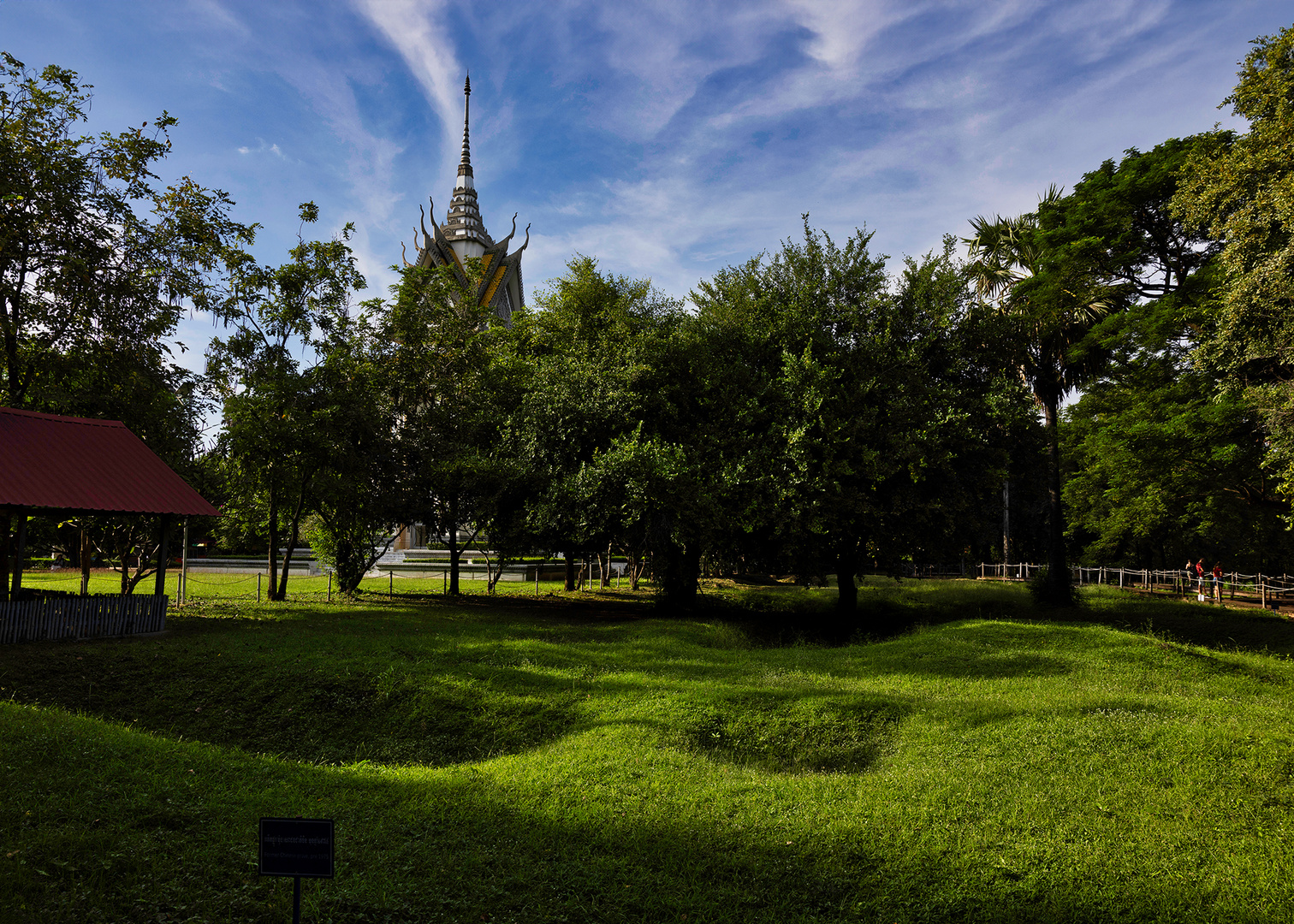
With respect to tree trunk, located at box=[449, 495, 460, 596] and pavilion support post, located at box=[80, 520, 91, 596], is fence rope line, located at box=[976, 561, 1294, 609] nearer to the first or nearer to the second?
tree trunk, located at box=[449, 495, 460, 596]

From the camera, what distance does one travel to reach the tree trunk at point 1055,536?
2444 centimetres

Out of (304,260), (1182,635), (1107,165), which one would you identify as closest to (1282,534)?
(1182,635)

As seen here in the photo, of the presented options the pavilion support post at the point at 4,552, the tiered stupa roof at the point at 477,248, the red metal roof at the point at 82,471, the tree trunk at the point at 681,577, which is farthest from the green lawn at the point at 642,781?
the tiered stupa roof at the point at 477,248

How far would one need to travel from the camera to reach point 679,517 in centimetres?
1836

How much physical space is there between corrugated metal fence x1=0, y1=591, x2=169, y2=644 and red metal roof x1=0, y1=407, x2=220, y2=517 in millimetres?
1946

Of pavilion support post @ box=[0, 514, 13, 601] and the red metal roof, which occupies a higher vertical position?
the red metal roof

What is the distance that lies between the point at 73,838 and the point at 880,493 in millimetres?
19206

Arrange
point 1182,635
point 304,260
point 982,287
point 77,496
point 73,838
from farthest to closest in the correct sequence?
point 982,287 → point 304,260 → point 1182,635 → point 77,496 → point 73,838

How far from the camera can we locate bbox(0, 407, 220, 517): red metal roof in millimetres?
13781

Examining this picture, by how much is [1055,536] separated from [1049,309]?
8330 millimetres

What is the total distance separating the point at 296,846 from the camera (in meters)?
4.33

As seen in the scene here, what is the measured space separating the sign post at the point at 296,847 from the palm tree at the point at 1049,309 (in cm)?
2445

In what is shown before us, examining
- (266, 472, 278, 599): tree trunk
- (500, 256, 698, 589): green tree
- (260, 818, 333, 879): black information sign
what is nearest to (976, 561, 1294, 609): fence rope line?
(500, 256, 698, 589): green tree

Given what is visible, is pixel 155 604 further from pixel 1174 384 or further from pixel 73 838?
pixel 1174 384
